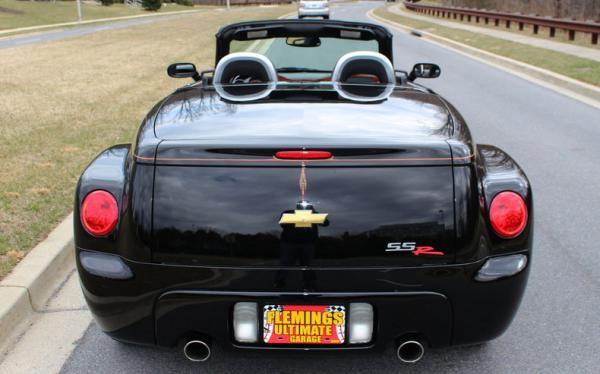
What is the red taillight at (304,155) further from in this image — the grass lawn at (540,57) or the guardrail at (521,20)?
the guardrail at (521,20)

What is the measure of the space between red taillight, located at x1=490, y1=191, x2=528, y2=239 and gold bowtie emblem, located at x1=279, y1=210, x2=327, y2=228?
0.74m

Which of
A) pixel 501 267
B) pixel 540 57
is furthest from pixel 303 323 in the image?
pixel 540 57

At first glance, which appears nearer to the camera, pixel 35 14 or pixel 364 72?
pixel 364 72

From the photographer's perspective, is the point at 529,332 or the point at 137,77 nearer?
the point at 529,332

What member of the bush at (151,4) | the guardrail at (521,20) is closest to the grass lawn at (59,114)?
the guardrail at (521,20)

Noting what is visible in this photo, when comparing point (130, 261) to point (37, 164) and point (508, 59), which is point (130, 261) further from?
point (508, 59)

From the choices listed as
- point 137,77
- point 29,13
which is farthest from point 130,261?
point 29,13

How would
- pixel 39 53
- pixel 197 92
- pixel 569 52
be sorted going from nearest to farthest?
pixel 197 92 → pixel 569 52 → pixel 39 53

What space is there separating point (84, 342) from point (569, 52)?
61.0ft

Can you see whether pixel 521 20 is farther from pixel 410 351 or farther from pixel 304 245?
pixel 304 245

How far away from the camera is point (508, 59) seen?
18.3 m

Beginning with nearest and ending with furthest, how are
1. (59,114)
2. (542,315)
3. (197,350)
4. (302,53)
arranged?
(197,350), (542,315), (59,114), (302,53)

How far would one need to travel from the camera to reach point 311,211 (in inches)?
109

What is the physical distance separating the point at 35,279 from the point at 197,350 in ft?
5.05
